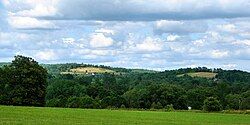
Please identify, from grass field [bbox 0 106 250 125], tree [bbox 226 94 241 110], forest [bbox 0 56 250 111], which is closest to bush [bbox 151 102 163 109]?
forest [bbox 0 56 250 111]

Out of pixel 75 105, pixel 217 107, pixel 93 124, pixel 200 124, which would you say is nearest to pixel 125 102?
pixel 75 105

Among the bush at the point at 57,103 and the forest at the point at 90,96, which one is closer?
the forest at the point at 90,96

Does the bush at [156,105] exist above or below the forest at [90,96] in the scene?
below

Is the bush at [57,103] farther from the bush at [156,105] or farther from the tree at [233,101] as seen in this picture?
the tree at [233,101]

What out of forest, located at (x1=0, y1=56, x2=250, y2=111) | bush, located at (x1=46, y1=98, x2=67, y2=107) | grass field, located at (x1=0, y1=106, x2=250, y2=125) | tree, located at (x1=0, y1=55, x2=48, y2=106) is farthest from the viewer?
bush, located at (x1=46, y1=98, x2=67, y2=107)

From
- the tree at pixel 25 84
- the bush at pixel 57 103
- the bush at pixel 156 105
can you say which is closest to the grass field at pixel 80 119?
the tree at pixel 25 84

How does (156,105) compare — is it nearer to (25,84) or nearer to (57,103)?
(57,103)

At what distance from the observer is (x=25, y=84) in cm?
10956

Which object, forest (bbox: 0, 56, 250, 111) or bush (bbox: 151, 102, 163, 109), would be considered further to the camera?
bush (bbox: 151, 102, 163, 109)

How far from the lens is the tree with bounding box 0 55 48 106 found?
109m

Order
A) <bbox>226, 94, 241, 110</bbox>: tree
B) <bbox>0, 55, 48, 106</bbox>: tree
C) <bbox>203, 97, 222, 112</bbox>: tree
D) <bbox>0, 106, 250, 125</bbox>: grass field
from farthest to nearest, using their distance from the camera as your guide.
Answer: <bbox>226, 94, 241, 110</bbox>: tree, <bbox>203, 97, 222, 112</bbox>: tree, <bbox>0, 55, 48, 106</bbox>: tree, <bbox>0, 106, 250, 125</bbox>: grass field

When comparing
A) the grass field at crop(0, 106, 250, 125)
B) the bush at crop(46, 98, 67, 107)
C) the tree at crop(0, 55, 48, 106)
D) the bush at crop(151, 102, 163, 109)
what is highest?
the tree at crop(0, 55, 48, 106)

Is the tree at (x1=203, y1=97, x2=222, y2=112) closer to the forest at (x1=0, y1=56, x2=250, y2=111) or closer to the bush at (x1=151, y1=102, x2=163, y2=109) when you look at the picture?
the forest at (x1=0, y1=56, x2=250, y2=111)

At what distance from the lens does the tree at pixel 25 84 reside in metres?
109
